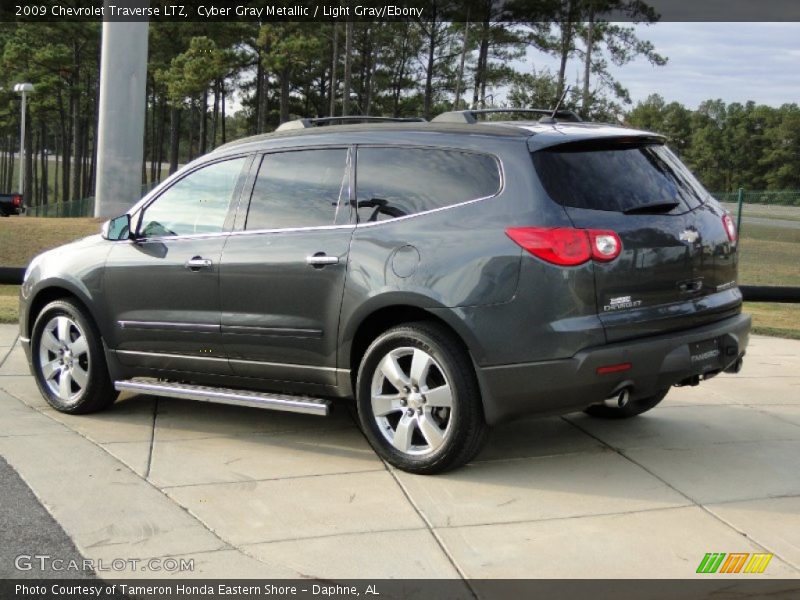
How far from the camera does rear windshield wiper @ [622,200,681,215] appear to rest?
520cm

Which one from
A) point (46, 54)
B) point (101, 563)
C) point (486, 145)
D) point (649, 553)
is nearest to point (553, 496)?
point (649, 553)

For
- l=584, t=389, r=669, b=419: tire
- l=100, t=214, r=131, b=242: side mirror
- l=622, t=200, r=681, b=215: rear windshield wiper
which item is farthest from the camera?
l=100, t=214, r=131, b=242: side mirror

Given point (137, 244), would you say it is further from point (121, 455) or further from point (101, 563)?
point (101, 563)

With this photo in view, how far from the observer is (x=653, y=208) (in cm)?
529

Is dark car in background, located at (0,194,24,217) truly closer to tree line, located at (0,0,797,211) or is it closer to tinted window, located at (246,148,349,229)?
tree line, located at (0,0,797,211)

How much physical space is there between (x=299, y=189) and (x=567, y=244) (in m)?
1.77

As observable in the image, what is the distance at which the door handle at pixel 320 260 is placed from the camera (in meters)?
5.59

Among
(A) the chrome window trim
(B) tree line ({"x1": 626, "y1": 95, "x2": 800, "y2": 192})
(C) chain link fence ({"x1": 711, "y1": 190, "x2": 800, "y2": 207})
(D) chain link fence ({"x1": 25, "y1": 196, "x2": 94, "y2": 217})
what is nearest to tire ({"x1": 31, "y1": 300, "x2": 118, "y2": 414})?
(A) the chrome window trim

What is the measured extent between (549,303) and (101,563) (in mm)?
2326

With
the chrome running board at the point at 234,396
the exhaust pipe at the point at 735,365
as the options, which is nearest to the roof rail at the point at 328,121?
the chrome running board at the point at 234,396

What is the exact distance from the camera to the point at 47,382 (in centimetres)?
690

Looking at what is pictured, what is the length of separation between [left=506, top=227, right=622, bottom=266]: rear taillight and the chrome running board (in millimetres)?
1485

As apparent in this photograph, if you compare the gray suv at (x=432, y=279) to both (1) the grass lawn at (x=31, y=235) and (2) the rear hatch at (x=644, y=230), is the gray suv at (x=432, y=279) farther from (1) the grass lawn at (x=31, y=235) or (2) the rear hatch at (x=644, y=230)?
(1) the grass lawn at (x=31, y=235)

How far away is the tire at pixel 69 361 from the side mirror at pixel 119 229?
544mm
